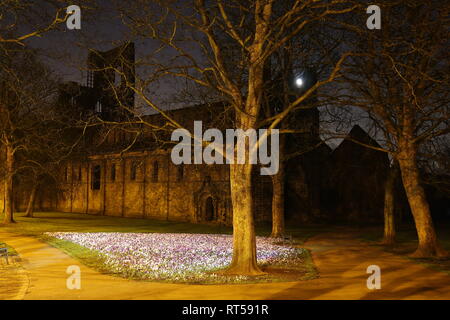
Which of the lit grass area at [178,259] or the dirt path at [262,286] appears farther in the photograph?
the lit grass area at [178,259]

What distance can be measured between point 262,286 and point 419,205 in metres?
11.2

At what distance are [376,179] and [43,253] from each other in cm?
3689

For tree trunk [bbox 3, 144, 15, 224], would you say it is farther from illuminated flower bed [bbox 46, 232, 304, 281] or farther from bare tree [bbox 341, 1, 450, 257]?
bare tree [bbox 341, 1, 450, 257]

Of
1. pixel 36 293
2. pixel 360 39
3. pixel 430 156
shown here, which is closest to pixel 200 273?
pixel 36 293

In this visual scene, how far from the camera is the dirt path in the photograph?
1101 centimetres

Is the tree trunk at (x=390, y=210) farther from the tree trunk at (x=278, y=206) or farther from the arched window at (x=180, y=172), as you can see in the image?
the arched window at (x=180, y=172)

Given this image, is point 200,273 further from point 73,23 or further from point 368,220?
point 368,220

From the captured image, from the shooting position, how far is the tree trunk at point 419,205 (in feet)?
66.7

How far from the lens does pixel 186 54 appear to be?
15.2 meters

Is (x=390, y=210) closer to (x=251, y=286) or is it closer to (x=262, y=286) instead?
(x=262, y=286)

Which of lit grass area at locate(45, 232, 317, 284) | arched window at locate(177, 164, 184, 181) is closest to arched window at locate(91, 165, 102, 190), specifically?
arched window at locate(177, 164, 184, 181)

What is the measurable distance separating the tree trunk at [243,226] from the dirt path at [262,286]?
1.99 m

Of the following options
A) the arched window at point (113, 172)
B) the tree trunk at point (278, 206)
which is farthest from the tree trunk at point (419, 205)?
the arched window at point (113, 172)

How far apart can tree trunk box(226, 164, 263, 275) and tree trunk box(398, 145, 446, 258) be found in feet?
30.3
